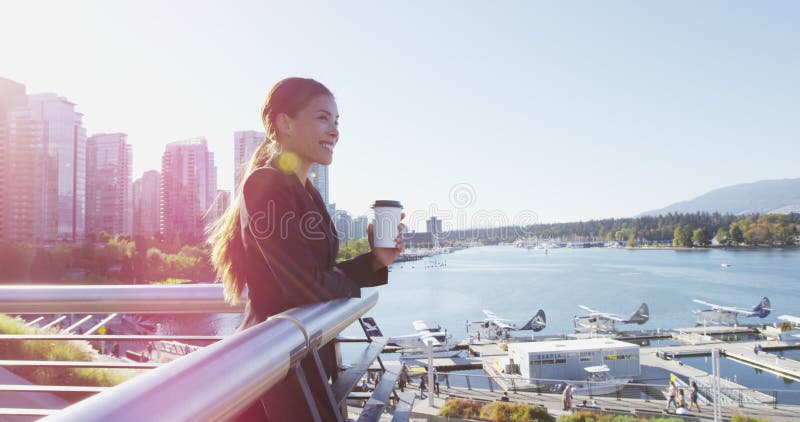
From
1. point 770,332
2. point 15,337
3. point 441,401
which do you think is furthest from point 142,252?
point 770,332

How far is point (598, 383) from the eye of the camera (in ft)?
57.1

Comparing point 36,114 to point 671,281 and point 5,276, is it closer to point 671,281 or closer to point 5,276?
point 5,276

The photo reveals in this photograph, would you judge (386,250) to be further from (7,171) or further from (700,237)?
(700,237)

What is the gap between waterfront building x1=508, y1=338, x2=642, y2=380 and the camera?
18.1m

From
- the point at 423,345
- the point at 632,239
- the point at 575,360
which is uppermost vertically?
the point at 632,239

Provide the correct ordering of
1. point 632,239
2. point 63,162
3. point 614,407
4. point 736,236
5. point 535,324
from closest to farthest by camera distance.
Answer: point 614,407 → point 535,324 → point 63,162 → point 736,236 → point 632,239

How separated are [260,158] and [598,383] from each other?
19.0m

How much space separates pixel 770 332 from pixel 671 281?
18.8m

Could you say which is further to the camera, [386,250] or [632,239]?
[632,239]

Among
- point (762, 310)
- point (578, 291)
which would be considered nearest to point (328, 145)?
point (762, 310)

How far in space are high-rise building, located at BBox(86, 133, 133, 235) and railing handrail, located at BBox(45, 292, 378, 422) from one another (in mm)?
41569

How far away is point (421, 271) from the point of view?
61531mm

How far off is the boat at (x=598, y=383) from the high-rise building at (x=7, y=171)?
2958 centimetres

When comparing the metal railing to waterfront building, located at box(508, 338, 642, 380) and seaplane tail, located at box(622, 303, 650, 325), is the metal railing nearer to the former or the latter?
waterfront building, located at box(508, 338, 642, 380)
